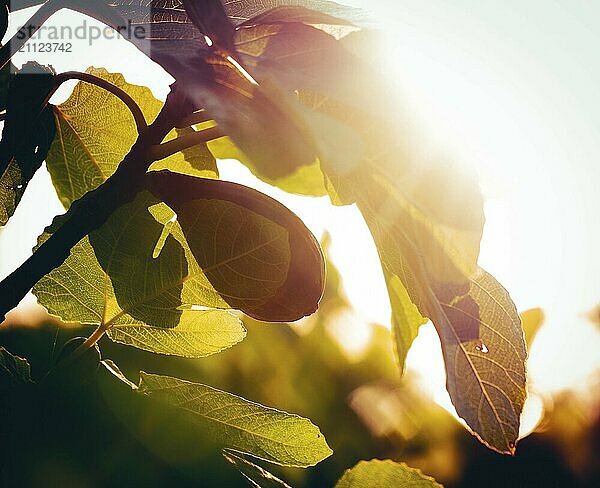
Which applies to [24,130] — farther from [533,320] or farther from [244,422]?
[533,320]

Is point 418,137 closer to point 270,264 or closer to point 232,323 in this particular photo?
point 270,264

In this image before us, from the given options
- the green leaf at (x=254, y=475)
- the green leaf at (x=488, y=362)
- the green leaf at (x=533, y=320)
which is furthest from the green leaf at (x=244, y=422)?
the green leaf at (x=533, y=320)

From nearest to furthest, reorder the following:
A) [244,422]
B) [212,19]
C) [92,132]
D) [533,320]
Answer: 1. [212,19]
2. [244,422]
3. [92,132]
4. [533,320]

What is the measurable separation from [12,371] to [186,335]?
0.46 ft

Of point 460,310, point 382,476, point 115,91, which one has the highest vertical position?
point 115,91

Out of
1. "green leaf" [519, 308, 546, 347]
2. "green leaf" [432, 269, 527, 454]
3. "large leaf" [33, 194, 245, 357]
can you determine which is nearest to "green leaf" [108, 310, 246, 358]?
"large leaf" [33, 194, 245, 357]

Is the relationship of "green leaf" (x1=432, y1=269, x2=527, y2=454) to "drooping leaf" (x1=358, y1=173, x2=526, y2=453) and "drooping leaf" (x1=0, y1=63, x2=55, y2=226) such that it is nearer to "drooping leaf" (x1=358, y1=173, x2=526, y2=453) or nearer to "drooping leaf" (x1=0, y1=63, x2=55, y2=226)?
"drooping leaf" (x1=358, y1=173, x2=526, y2=453)

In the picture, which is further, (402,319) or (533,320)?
(533,320)

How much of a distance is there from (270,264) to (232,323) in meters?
0.12

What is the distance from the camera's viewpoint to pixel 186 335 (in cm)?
58

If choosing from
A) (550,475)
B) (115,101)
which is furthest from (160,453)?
(550,475)

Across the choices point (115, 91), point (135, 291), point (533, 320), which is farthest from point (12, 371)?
point (533, 320)

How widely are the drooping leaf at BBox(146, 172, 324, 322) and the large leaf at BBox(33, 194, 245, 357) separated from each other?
0.09ft

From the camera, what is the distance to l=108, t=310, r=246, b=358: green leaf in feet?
A: 1.88
